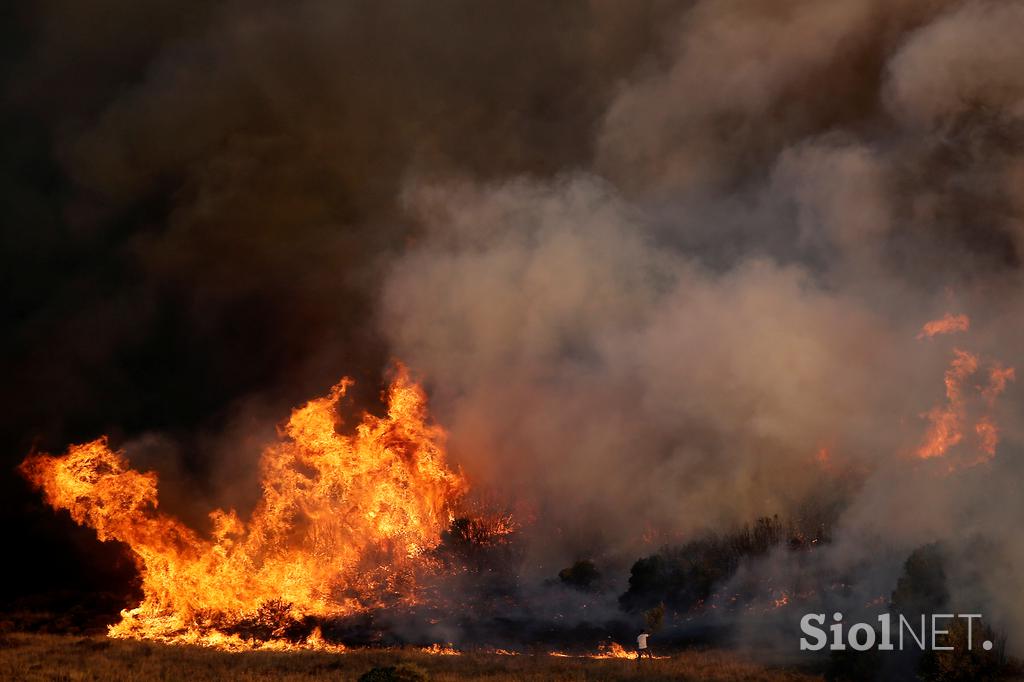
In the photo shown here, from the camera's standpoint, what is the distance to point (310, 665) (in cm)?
3831

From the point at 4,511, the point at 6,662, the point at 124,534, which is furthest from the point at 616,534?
the point at 4,511

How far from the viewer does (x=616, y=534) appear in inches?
2373

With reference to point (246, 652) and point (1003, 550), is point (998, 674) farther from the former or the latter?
point (246, 652)

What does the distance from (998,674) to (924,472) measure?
20106 mm

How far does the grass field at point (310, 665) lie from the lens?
34531mm

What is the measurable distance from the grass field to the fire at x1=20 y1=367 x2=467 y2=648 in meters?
4.91

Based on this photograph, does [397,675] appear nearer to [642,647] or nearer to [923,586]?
[642,647]

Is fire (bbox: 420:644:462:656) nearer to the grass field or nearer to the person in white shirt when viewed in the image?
the grass field

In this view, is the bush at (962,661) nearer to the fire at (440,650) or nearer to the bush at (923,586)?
the bush at (923,586)

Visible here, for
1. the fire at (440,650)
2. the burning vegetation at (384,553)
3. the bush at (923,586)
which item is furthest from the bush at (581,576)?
the bush at (923,586)

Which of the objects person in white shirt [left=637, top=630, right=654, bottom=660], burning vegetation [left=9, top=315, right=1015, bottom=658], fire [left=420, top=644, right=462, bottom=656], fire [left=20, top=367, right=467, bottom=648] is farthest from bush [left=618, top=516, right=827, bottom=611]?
fire [left=20, top=367, right=467, bottom=648]

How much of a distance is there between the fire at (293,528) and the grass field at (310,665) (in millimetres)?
4914

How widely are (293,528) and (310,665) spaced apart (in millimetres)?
18950

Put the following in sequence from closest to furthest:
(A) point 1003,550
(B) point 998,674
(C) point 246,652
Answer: (B) point 998,674, (A) point 1003,550, (C) point 246,652
